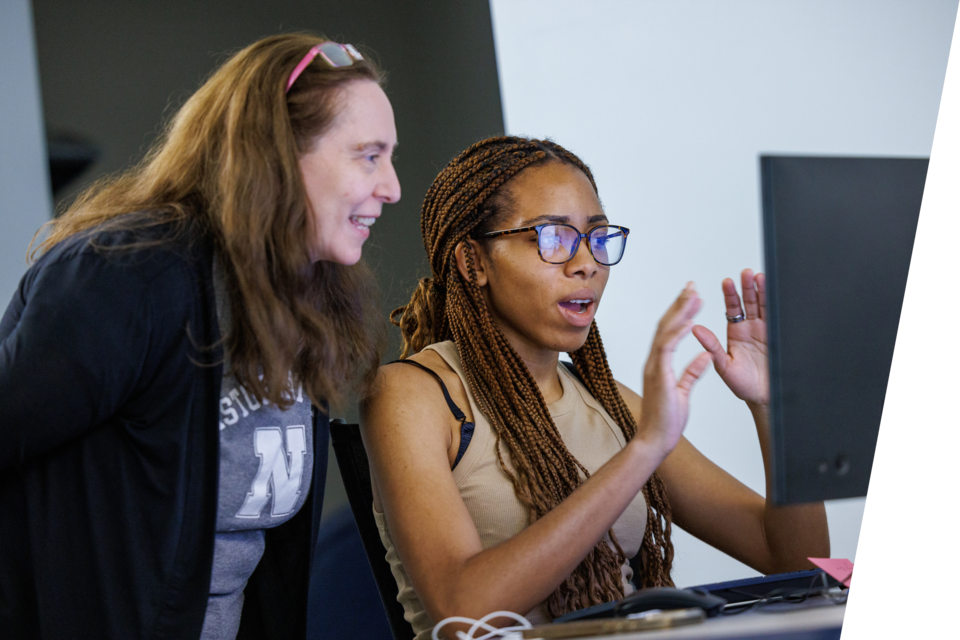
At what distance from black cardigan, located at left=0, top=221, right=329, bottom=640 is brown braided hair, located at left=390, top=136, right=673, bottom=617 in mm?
499

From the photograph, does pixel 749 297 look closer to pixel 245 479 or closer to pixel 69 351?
pixel 245 479

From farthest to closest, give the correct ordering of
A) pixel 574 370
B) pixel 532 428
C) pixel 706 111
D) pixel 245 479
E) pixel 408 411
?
pixel 706 111, pixel 574 370, pixel 532 428, pixel 408 411, pixel 245 479

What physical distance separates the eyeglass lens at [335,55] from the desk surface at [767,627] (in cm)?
87

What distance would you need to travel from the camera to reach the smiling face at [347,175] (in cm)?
117

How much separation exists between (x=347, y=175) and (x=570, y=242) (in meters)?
0.45

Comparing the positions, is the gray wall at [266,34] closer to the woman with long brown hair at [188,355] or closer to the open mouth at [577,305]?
the open mouth at [577,305]

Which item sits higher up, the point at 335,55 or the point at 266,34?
the point at 266,34

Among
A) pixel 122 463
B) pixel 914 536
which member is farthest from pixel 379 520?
pixel 914 536

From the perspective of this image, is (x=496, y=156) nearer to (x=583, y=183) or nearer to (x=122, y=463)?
(x=583, y=183)

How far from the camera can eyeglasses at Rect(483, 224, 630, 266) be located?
1.44 meters

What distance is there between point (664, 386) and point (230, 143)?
0.67 m

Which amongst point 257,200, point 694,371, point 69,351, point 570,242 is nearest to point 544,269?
point 570,242

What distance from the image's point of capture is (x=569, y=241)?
1448 mm

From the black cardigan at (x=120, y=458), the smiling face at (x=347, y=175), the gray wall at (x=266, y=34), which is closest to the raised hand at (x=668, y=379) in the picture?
the smiling face at (x=347, y=175)
